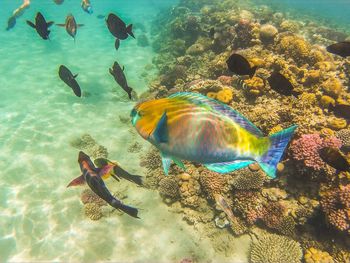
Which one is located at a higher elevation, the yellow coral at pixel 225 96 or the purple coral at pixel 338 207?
the yellow coral at pixel 225 96

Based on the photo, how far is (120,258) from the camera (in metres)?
5.27

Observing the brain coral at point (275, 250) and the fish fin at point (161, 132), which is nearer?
the fish fin at point (161, 132)

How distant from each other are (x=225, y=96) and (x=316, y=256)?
3988 mm

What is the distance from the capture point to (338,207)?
15.7 feet

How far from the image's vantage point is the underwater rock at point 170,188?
6082 mm

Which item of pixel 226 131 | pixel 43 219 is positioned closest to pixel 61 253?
pixel 43 219

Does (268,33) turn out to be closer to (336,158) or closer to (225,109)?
(336,158)

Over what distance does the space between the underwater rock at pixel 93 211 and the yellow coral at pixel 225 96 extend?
405 centimetres

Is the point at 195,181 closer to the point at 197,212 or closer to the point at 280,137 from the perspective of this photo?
Answer: the point at 197,212

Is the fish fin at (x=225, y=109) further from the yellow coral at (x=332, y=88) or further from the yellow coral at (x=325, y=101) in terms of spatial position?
the yellow coral at (x=332, y=88)

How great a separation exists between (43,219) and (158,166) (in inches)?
120

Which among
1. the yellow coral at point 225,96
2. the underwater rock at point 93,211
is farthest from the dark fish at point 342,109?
the underwater rock at point 93,211

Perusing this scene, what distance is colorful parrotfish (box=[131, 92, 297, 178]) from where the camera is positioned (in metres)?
1.75

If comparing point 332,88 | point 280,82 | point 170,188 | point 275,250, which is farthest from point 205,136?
point 332,88
